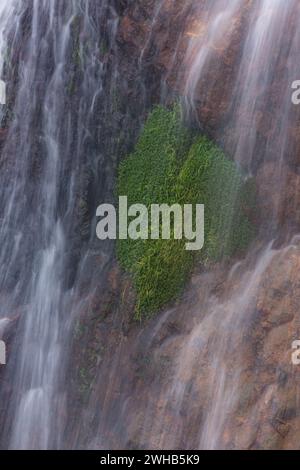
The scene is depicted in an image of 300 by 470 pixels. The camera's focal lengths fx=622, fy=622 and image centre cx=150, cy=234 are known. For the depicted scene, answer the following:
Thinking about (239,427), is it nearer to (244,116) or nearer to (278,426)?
(278,426)

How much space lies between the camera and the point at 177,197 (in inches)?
460

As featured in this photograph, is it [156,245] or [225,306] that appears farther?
[156,245]

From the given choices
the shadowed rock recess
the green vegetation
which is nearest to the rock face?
the shadowed rock recess

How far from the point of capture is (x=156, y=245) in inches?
457

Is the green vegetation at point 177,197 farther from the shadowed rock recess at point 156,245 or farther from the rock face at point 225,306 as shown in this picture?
the rock face at point 225,306

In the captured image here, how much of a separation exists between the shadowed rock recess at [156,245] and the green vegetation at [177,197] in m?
0.03

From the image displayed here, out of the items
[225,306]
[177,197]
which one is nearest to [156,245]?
[177,197]

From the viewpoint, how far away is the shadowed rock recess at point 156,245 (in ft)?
32.9

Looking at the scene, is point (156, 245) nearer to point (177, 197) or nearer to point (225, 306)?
point (177, 197)

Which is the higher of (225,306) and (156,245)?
(156,245)

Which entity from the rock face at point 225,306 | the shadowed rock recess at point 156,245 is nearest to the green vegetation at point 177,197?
the shadowed rock recess at point 156,245

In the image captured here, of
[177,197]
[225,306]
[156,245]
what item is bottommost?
[225,306]

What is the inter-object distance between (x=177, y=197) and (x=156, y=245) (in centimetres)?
99

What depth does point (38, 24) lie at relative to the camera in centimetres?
1320
